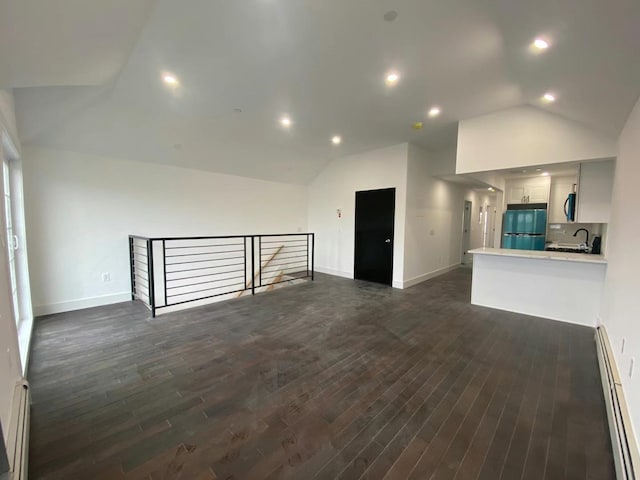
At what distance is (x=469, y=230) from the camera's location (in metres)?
8.55

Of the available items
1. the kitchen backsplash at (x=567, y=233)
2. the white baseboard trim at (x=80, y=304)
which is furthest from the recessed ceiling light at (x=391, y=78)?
the kitchen backsplash at (x=567, y=233)

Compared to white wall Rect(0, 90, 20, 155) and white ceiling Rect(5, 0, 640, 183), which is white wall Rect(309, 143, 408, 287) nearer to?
white ceiling Rect(5, 0, 640, 183)

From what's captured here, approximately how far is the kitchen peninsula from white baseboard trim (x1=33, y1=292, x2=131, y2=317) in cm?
588

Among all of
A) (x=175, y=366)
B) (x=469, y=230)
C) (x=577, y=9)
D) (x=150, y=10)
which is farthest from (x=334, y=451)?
(x=469, y=230)

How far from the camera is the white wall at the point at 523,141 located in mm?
3311

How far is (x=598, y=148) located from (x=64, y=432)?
581 centimetres

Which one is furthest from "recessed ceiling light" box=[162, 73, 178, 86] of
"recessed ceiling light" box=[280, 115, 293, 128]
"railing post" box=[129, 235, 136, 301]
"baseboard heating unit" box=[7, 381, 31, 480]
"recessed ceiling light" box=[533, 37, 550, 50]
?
"recessed ceiling light" box=[533, 37, 550, 50]

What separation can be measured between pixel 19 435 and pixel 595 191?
20.9ft

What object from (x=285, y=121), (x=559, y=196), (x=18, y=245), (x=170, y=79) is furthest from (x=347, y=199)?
(x=18, y=245)

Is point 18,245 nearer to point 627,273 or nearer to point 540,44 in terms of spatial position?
point 540,44

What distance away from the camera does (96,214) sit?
4.13 metres

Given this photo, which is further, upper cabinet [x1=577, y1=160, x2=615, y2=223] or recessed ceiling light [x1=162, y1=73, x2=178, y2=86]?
upper cabinet [x1=577, y1=160, x2=615, y2=223]

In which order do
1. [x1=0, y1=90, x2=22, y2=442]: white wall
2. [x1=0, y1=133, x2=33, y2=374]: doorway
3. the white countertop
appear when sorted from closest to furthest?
[x1=0, y1=90, x2=22, y2=442]: white wall < [x1=0, y1=133, x2=33, y2=374]: doorway < the white countertop

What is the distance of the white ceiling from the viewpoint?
1908 millimetres
